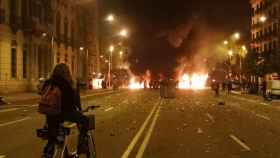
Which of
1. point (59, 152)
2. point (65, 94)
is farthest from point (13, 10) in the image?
point (59, 152)

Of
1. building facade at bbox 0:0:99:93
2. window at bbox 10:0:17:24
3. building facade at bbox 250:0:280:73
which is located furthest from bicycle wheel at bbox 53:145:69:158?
building facade at bbox 250:0:280:73

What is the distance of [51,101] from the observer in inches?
311

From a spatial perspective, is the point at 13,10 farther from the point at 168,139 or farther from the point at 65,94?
the point at 65,94

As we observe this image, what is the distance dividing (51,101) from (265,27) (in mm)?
88559

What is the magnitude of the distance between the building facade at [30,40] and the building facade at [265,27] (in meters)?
28.5

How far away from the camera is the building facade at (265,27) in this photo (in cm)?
8294

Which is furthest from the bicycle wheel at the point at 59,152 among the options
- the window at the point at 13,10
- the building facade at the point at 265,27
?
the building facade at the point at 265,27

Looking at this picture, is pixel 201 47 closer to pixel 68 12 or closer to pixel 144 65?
pixel 144 65

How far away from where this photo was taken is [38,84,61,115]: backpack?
7.86 metres

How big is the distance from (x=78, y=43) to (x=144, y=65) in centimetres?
3546

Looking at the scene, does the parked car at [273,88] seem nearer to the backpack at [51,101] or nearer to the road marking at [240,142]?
the road marking at [240,142]

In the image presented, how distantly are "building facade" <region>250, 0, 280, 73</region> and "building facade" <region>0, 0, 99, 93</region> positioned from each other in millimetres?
28514

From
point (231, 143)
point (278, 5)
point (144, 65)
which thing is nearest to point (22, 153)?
point (231, 143)

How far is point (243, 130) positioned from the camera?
16812mm
